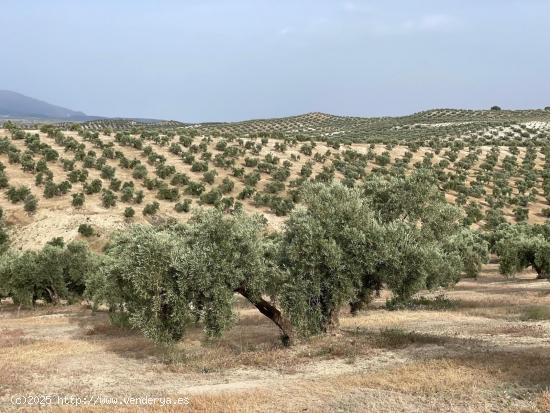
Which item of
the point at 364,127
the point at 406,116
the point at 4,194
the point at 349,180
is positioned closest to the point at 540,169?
the point at 349,180

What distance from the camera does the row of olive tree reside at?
25625 mm

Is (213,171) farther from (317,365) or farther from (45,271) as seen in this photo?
(317,365)

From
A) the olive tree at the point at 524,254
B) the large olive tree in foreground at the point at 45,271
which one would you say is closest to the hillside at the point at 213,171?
the large olive tree in foreground at the point at 45,271

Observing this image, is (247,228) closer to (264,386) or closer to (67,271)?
(264,386)

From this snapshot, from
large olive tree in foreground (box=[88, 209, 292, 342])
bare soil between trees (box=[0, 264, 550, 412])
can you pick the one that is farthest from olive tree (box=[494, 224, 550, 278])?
large olive tree in foreground (box=[88, 209, 292, 342])

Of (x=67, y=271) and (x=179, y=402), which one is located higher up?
(x=179, y=402)

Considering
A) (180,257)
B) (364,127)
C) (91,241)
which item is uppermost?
(364,127)

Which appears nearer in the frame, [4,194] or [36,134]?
[4,194]

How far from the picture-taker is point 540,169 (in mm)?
108750

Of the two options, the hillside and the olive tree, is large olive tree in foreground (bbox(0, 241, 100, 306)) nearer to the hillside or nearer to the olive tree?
the hillside

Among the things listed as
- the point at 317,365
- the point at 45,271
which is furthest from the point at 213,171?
the point at 317,365

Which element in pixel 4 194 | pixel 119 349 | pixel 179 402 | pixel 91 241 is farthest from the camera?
pixel 4 194

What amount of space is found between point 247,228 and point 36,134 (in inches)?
3279

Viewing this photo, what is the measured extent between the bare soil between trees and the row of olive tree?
86.4 inches
